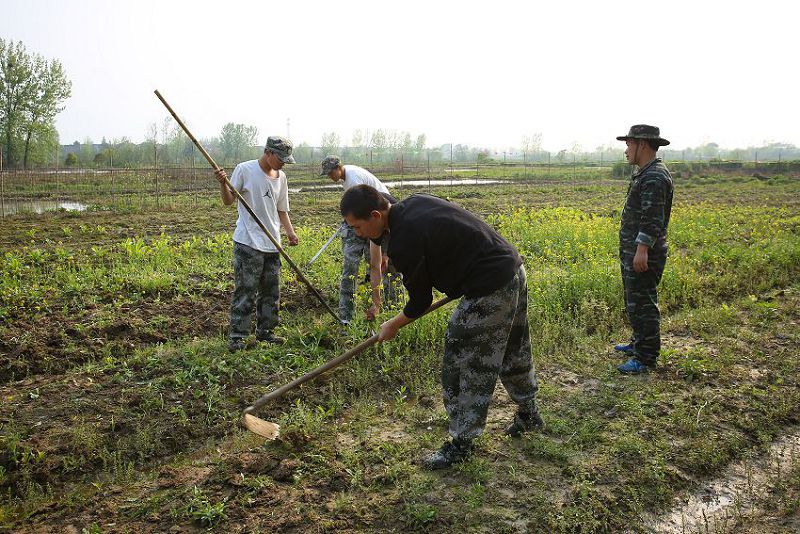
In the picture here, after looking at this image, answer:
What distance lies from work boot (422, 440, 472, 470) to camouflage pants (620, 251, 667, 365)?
2.08 metres

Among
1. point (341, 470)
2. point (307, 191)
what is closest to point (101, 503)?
point (341, 470)

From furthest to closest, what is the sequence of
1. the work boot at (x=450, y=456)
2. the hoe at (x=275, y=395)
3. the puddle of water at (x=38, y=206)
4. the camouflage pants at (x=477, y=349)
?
the puddle of water at (x=38, y=206) < the hoe at (x=275, y=395) < the work boot at (x=450, y=456) < the camouflage pants at (x=477, y=349)

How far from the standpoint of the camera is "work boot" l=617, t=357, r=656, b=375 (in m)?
4.76


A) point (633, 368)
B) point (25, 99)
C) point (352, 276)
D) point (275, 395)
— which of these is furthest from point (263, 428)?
point (25, 99)

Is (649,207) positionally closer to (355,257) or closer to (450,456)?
(450,456)

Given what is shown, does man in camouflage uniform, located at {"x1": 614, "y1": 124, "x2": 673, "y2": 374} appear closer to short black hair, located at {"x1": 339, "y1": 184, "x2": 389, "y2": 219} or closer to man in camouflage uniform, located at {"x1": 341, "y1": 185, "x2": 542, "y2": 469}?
man in camouflage uniform, located at {"x1": 341, "y1": 185, "x2": 542, "y2": 469}

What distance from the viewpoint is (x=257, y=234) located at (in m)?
5.25

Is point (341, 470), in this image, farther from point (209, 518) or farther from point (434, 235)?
point (434, 235)

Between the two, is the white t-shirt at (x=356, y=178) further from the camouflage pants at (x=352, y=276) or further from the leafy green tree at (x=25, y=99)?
the leafy green tree at (x=25, y=99)

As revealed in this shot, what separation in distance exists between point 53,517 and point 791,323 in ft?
21.0

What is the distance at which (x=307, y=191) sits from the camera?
24.3 m

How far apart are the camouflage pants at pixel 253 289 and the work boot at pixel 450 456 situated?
255 cm

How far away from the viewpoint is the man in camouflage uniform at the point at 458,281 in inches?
120

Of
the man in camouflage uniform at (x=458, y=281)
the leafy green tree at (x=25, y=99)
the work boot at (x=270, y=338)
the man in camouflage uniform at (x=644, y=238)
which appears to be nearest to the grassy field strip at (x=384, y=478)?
the man in camouflage uniform at (x=458, y=281)
